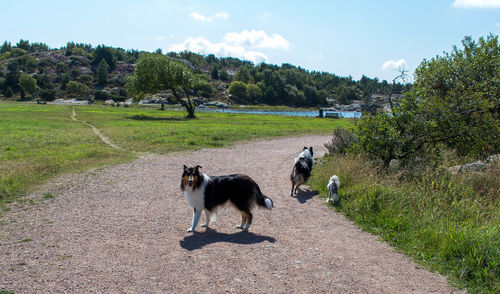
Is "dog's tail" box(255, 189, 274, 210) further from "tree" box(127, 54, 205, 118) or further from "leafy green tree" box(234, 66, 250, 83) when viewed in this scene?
"leafy green tree" box(234, 66, 250, 83)

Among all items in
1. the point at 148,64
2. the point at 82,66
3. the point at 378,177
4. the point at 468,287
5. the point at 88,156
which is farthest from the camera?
the point at 82,66

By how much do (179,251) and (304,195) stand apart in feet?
17.9

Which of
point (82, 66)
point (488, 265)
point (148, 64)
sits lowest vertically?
point (488, 265)

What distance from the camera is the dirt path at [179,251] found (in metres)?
5.25

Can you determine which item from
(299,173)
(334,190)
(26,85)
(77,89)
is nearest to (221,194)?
(334,190)

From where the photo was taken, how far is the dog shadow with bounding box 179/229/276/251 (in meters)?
6.79

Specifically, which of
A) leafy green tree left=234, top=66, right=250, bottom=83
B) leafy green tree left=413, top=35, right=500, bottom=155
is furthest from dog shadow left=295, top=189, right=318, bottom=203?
leafy green tree left=234, top=66, right=250, bottom=83

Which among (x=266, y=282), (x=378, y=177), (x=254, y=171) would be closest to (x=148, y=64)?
(x=254, y=171)

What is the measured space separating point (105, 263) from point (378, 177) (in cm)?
840

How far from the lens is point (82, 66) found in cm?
19375

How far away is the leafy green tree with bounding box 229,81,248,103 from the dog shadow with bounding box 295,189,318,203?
141 meters

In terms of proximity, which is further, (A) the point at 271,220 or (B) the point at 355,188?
(B) the point at 355,188

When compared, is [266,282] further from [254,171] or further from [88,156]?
[88,156]

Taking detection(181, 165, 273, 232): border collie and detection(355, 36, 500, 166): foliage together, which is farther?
detection(355, 36, 500, 166): foliage
